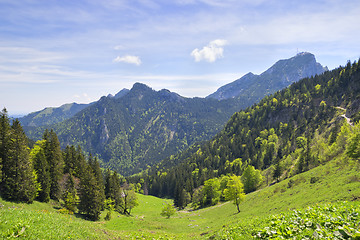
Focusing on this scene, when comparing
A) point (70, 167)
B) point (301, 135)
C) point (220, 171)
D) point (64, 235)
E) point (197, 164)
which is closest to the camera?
point (64, 235)

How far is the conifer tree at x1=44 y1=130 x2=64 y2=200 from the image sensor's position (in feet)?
169

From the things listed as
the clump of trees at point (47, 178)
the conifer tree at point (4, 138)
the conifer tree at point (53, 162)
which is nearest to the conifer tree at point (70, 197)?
the clump of trees at point (47, 178)

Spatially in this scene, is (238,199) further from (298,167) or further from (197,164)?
(197,164)

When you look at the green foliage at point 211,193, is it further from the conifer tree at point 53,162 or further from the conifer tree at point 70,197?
the conifer tree at point 53,162

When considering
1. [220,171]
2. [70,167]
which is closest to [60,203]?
[70,167]

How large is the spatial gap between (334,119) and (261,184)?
270 feet

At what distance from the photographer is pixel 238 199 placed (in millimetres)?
63281

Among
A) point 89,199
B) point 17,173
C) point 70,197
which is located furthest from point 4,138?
point 89,199

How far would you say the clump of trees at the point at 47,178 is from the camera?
38.5 metres

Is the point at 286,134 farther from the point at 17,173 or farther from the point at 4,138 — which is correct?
the point at 4,138

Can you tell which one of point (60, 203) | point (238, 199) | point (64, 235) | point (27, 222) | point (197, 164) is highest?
point (27, 222)

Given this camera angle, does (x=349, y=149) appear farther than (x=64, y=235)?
Yes

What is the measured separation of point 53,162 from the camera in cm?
5416

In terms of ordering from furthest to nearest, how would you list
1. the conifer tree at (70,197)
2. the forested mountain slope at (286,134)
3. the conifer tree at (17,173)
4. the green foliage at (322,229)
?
the forested mountain slope at (286,134) → the conifer tree at (70,197) → the conifer tree at (17,173) → the green foliage at (322,229)
